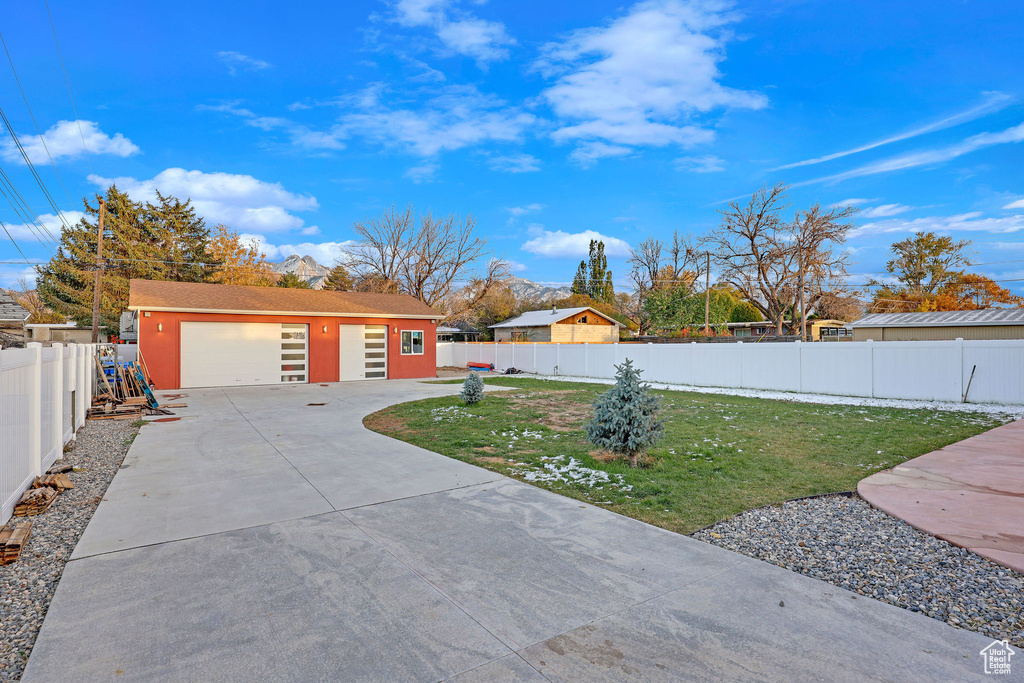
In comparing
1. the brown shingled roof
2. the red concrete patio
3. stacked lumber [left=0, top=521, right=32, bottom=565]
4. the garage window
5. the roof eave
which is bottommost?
the red concrete patio

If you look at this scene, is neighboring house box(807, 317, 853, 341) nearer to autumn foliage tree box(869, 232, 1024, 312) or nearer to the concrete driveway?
autumn foliage tree box(869, 232, 1024, 312)

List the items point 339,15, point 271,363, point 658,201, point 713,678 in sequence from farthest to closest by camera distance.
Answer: point 658,201 → point 271,363 → point 339,15 → point 713,678

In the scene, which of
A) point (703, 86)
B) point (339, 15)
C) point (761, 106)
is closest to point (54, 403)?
point (339, 15)

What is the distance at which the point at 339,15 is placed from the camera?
13484mm

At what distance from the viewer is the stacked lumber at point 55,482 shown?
4.85 m

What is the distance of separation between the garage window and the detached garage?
0.14ft

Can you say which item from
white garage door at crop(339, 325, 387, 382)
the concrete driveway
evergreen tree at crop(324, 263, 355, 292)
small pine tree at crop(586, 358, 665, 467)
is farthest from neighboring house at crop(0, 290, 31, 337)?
evergreen tree at crop(324, 263, 355, 292)

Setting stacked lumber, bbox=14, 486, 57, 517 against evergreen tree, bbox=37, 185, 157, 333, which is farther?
evergreen tree, bbox=37, 185, 157, 333

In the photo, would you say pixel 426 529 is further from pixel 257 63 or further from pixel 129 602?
pixel 257 63

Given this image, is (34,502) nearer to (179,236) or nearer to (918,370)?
(918,370)

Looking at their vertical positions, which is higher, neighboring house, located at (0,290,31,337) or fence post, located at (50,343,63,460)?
neighboring house, located at (0,290,31,337)

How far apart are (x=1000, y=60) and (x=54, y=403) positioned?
76.1 ft

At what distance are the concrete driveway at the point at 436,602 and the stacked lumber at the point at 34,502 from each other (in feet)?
1.45

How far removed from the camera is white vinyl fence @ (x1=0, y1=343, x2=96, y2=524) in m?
3.88
